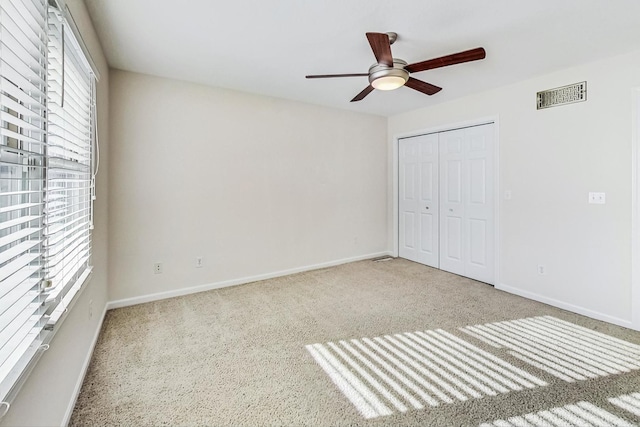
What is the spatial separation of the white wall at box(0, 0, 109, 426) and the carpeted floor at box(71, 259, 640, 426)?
169mm

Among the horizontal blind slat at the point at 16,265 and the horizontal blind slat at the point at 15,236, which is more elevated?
the horizontal blind slat at the point at 15,236

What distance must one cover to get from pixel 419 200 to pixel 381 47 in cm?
308

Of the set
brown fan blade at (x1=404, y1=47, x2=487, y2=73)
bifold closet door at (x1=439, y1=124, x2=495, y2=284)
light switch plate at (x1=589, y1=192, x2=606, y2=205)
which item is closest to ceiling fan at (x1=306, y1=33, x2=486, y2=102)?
brown fan blade at (x1=404, y1=47, x2=487, y2=73)

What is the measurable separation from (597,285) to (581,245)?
0.38 meters

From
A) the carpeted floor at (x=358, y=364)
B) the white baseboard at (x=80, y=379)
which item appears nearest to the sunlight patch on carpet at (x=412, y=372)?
the carpeted floor at (x=358, y=364)

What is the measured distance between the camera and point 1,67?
101 cm

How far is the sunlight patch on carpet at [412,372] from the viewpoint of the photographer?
5.84ft

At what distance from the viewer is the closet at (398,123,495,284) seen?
392cm

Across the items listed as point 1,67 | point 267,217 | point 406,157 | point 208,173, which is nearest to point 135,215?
point 208,173

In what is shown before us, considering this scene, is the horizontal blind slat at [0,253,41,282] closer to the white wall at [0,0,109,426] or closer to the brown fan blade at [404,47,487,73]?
the white wall at [0,0,109,426]

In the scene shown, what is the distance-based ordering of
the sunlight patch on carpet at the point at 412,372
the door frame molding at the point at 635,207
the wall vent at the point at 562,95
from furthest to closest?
the wall vent at the point at 562,95 → the door frame molding at the point at 635,207 → the sunlight patch on carpet at the point at 412,372

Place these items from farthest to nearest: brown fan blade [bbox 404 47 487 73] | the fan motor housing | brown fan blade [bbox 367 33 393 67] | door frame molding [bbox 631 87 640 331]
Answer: door frame molding [bbox 631 87 640 331] < the fan motor housing < brown fan blade [bbox 404 47 487 73] < brown fan blade [bbox 367 33 393 67]

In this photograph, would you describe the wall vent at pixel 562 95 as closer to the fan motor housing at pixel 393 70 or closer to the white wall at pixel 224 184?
the fan motor housing at pixel 393 70

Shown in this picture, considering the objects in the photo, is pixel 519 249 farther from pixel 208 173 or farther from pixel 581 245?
pixel 208 173
